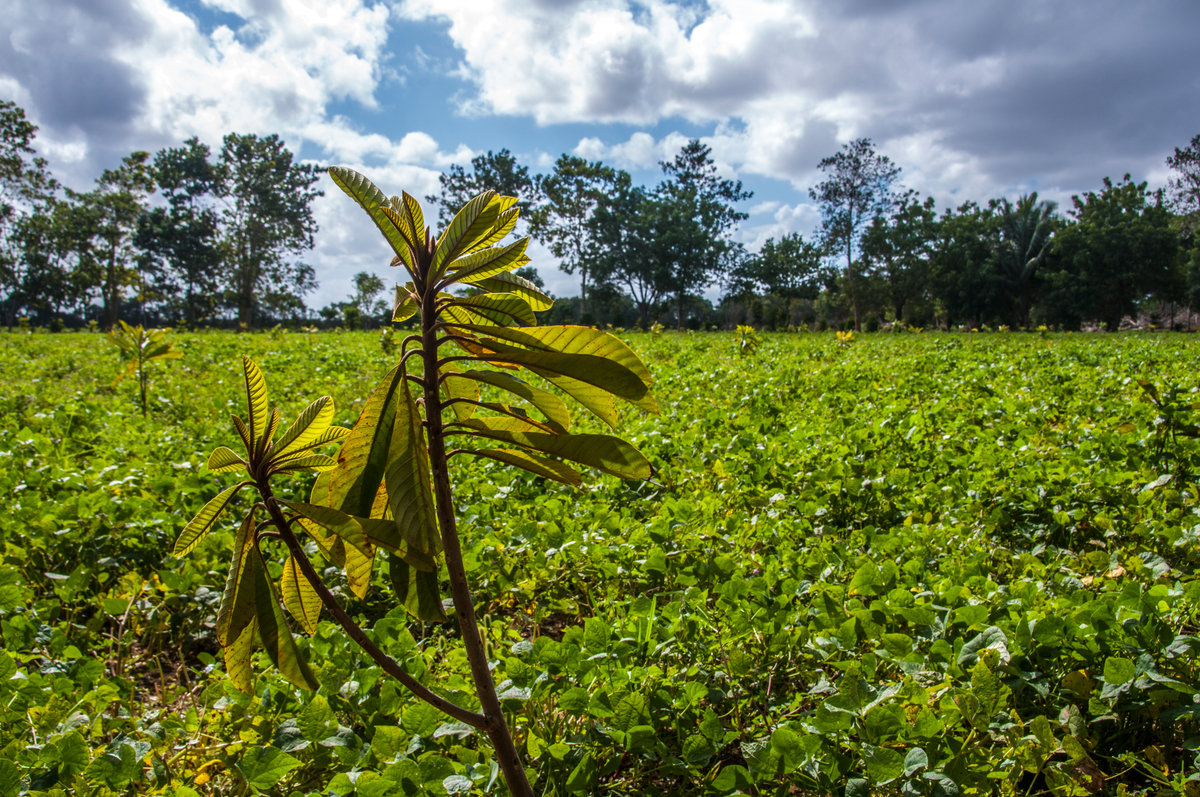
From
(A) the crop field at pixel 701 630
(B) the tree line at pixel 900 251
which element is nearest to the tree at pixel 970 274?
(B) the tree line at pixel 900 251

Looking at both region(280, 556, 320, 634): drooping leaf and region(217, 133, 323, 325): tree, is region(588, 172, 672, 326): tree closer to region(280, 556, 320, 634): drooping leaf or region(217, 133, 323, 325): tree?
region(217, 133, 323, 325): tree

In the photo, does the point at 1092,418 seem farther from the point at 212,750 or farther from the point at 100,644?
the point at 100,644

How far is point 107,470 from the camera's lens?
9.05 feet

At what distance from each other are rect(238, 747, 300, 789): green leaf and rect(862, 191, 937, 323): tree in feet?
141

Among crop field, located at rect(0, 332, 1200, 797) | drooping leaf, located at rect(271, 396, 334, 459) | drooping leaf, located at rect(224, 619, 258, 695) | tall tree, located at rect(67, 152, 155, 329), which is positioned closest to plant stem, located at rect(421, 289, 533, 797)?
drooping leaf, located at rect(271, 396, 334, 459)

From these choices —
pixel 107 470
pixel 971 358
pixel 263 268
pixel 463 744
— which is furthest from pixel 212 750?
pixel 263 268

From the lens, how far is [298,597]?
79cm

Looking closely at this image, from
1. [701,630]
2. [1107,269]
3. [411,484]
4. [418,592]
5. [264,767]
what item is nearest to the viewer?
[411,484]

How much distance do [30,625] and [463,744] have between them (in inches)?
50.2

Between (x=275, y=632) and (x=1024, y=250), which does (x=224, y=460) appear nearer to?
(x=275, y=632)

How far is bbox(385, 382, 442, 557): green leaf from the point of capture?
0.61 m

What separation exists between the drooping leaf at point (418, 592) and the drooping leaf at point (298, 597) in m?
0.15

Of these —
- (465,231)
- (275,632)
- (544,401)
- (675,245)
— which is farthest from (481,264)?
(675,245)

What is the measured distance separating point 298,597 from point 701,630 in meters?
1.07
